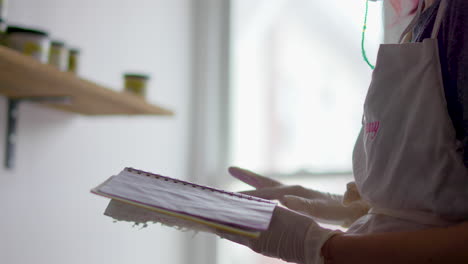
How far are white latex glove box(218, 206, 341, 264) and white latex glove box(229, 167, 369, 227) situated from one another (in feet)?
0.49

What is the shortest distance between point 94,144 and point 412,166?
51.2 inches

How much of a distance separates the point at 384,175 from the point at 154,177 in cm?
36

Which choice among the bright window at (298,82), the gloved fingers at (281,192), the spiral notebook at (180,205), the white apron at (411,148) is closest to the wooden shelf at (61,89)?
the spiral notebook at (180,205)

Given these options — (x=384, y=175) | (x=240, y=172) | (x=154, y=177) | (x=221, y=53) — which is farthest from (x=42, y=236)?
(x=221, y=53)

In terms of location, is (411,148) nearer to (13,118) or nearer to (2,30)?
(2,30)

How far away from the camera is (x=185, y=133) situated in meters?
2.47

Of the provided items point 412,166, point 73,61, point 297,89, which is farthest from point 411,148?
point 297,89

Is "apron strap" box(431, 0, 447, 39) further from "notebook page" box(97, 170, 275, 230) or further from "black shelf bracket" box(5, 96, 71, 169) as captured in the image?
"black shelf bracket" box(5, 96, 71, 169)

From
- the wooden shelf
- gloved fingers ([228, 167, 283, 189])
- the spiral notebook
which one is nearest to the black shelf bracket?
the wooden shelf

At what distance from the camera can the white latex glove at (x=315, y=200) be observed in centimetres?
93

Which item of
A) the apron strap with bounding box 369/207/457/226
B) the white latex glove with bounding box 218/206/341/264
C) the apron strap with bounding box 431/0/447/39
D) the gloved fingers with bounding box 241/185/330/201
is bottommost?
the white latex glove with bounding box 218/206/341/264

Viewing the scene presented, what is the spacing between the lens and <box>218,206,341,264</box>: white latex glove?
75 centimetres

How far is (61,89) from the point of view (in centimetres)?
128

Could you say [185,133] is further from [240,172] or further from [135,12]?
[240,172]
